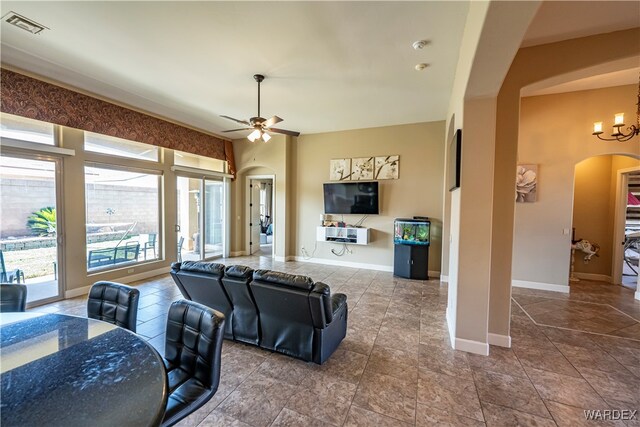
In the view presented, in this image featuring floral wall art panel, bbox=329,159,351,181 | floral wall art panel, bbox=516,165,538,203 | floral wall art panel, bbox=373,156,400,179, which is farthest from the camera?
floral wall art panel, bbox=329,159,351,181

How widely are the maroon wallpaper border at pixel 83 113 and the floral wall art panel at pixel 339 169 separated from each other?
338 centimetres

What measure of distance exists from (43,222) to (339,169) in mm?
5579

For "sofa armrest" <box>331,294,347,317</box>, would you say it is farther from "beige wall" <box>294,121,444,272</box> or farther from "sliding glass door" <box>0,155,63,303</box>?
"sliding glass door" <box>0,155,63,303</box>

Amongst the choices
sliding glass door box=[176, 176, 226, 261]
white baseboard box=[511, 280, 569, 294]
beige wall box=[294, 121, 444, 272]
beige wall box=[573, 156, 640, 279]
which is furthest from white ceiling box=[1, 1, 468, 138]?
white baseboard box=[511, 280, 569, 294]

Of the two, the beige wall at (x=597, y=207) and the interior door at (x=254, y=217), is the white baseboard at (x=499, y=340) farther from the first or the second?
the interior door at (x=254, y=217)

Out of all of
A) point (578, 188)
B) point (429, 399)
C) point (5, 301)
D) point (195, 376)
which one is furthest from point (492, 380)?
point (578, 188)

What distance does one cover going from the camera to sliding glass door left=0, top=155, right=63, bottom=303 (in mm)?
3672

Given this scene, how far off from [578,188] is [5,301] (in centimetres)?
864

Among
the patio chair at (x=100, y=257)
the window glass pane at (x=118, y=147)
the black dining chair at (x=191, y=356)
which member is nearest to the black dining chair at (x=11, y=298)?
the black dining chair at (x=191, y=356)

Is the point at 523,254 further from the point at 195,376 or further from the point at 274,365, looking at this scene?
the point at 195,376

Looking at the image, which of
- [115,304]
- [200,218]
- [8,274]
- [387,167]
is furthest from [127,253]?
[387,167]

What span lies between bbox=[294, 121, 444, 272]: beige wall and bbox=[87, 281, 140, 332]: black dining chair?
5.08 metres

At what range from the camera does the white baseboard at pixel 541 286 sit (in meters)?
4.67

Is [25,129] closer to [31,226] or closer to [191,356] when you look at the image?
[31,226]
